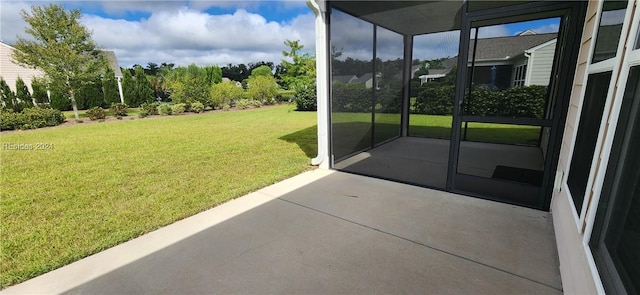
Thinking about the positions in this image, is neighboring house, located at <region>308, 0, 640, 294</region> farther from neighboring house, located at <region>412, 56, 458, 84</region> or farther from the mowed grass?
the mowed grass

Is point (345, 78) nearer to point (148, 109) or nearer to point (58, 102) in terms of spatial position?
point (148, 109)

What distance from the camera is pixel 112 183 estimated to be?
3932mm

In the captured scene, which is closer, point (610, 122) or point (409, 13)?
point (610, 122)

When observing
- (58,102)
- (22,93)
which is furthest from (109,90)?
(22,93)

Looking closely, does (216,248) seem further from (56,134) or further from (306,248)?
(56,134)

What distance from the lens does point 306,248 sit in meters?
2.29

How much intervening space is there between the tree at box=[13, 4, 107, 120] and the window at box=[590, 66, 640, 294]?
590 inches

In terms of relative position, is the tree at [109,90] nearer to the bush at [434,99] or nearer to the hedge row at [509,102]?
the bush at [434,99]

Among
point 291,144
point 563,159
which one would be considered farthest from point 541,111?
point 291,144

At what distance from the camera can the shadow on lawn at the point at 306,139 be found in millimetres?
5647

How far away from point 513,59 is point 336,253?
3.53 meters

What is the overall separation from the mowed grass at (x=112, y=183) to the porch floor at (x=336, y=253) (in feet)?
1.03

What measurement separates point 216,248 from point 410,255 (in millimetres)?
1584

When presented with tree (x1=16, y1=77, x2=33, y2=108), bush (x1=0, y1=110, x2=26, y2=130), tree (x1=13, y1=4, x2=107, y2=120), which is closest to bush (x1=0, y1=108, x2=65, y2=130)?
bush (x1=0, y1=110, x2=26, y2=130)
